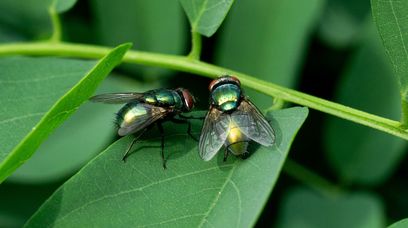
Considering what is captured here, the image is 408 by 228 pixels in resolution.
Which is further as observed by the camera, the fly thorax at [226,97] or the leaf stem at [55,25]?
the leaf stem at [55,25]

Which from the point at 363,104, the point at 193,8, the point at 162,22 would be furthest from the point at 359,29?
the point at 193,8

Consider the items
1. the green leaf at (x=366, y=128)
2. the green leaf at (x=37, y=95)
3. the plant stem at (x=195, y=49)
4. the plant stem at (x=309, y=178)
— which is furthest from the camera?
the plant stem at (x=309, y=178)

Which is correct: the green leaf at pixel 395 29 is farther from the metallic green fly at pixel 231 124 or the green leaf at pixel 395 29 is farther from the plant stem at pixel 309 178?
the plant stem at pixel 309 178

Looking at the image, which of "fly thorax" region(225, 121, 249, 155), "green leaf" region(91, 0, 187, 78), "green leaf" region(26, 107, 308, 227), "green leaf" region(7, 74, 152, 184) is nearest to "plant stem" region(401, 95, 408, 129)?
"green leaf" region(26, 107, 308, 227)

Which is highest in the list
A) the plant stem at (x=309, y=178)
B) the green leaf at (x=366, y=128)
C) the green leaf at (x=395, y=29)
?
the green leaf at (x=395, y=29)

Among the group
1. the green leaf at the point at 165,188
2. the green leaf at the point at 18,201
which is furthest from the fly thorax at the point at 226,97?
the green leaf at the point at 18,201

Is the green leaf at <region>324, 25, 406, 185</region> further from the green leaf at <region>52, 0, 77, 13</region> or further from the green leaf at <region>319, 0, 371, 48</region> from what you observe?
the green leaf at <region>52, 0, 77, 13</region>

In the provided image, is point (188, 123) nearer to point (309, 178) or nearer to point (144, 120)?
point (144, 120)

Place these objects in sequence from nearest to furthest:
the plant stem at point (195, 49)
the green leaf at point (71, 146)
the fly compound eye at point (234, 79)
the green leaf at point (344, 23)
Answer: the fly compound eye at point (234, 79) < the plant stem at point (195, 49) < the green leaf at point (71, 146) < the green leaf at point (344, 23)
